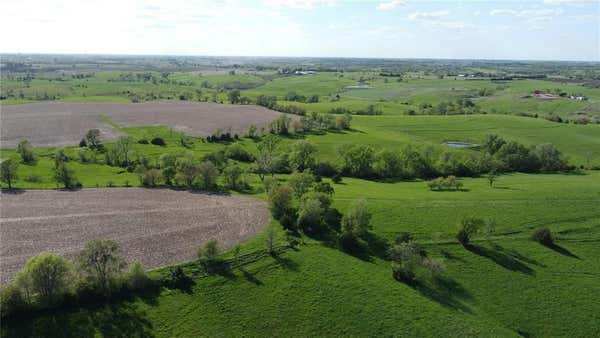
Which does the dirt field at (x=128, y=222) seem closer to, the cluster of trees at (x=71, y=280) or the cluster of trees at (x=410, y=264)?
the cluster of trees at (x=71, y=280)

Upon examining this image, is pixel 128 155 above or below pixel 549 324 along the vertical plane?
above

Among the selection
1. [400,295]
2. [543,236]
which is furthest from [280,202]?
[543,236]

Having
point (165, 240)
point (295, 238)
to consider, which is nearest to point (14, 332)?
point (165, 240)

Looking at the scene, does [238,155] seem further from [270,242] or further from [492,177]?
[492,177]

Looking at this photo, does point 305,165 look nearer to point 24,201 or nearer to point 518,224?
point 518,224

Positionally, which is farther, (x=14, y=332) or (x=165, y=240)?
(x=165, y=240)

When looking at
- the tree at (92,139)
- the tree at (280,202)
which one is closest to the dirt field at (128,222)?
the tree at (280,202)
